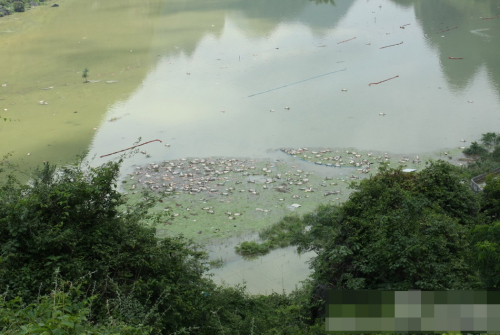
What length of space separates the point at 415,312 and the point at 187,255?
1770 mm

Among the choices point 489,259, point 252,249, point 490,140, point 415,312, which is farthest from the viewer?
point 490,140

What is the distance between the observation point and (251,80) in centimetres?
1130

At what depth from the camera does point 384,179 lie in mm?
4914

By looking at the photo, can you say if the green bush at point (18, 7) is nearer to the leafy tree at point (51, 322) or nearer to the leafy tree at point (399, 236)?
the leafy tree at point (399, 236)

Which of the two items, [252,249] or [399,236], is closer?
[399,236]

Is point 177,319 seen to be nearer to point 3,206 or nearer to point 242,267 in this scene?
point 3,206

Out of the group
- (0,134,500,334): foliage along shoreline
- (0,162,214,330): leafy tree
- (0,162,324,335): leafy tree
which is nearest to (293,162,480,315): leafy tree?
(0,134,500,334): foliage along shoreline

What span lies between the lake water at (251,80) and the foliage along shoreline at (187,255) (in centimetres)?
368

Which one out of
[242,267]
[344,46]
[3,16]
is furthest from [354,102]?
[3,16]

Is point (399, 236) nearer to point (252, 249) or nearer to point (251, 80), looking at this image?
point (252, 249)

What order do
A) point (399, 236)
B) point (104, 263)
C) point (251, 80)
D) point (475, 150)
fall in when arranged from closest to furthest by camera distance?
point (104, 263)
point (399, 236)
point (475, 150)
point (251, 80)

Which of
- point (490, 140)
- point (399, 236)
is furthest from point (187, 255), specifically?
point (490, 140)

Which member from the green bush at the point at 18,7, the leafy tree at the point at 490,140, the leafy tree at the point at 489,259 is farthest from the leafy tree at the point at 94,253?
the green bush at the point at 18,7

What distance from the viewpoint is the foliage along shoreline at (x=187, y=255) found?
3256 millimetres
